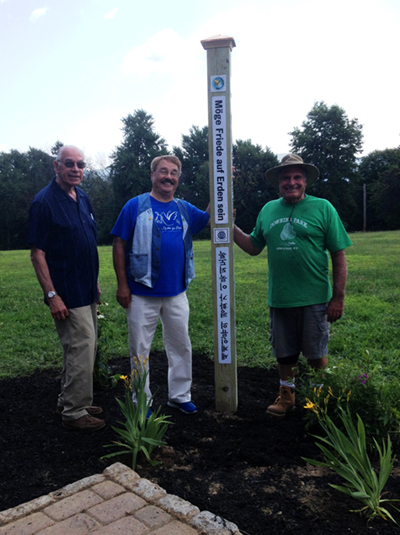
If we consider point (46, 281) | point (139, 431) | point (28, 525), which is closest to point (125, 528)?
point (28, 525)

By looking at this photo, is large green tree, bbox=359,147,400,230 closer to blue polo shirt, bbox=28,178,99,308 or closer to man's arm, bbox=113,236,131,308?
man's arm, bbox=113,236,131,308

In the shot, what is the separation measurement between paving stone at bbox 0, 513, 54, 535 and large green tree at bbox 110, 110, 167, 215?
45724mm

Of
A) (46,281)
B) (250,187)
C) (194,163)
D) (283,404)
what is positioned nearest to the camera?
(46,281)

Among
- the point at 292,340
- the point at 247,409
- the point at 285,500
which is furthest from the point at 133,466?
the point at 292,340

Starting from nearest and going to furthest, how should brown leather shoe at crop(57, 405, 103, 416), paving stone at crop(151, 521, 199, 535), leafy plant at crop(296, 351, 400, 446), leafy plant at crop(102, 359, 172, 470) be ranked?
paving stone at crop(151, 521, 199, 535) < leafy plant at crop(102, 359, 172, 470) < leafy plant at crop(296, 351, 400, 446) < brown leather shoe at crop(57, 405, 103, 416)

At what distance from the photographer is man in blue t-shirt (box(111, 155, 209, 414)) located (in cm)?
377

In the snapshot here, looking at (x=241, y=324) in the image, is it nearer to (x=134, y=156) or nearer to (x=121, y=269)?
(x=121, y=269)

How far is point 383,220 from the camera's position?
47156mm

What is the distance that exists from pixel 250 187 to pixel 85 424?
4359 centimetres

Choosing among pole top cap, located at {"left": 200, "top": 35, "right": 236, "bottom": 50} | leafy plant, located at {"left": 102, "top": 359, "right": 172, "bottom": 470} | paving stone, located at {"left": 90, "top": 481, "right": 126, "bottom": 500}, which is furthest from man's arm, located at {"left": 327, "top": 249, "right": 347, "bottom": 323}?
paving stone, located at {"left": 90, "top": 481, "right": 126, "bottom": 500}

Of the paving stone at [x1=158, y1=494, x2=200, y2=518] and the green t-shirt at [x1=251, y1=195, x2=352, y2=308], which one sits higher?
the green t-shirt at [x1=251, y1=195, x2=352, y2=308]

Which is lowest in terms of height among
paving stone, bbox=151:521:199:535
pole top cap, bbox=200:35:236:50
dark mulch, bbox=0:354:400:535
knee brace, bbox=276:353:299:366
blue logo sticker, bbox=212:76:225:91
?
dark mulch, bbox=0:354:400:535

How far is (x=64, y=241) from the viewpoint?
12.0 ft

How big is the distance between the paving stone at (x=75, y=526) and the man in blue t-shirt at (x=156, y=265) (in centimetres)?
129
